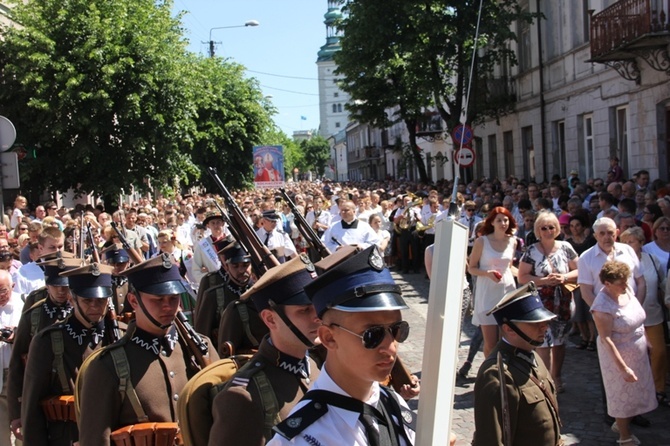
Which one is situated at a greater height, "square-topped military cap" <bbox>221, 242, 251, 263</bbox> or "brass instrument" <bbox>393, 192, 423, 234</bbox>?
"square-topped military cap" <bbox>221, 242, 251, 263</bbox>

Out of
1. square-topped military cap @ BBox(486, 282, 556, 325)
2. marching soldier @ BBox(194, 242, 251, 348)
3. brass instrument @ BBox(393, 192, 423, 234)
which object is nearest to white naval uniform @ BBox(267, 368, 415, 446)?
square-topped military cap @ BBox(486, 282, 556, 325)

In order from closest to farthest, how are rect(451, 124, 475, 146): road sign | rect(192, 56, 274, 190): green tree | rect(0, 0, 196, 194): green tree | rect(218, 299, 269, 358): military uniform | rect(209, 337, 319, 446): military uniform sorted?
rect(209, 337, 319, 446): military uniform → rect(451, 124, 475, 146): road sign → rect(218, 299, 269, 358): military uniform → rect(0, 0, 196, 194): green tree → rect(192, 56, 274, 190): green tree

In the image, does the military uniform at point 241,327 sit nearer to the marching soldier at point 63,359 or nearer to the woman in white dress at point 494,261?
the marching soldier at point 63,359

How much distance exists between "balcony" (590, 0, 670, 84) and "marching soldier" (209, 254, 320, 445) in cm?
1315

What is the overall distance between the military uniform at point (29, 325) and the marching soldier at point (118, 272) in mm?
1329

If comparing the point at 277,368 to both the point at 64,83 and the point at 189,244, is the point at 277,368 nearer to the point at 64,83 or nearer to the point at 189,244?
the point at 189,244

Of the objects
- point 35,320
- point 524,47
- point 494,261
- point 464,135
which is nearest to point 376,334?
point 464,135

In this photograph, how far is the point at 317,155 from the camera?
145 meters

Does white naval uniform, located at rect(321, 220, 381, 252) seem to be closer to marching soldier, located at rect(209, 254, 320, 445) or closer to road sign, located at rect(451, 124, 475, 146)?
road sign, located at rect(451, 124, 475, 146)

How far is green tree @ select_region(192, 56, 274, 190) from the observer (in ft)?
119

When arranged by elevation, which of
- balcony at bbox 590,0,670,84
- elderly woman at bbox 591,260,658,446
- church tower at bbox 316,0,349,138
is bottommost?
elderly woman at bbox 591,260,658,446

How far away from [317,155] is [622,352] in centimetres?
13941

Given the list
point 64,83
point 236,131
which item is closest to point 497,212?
point 64,83

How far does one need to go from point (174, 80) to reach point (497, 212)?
14.9 metres
